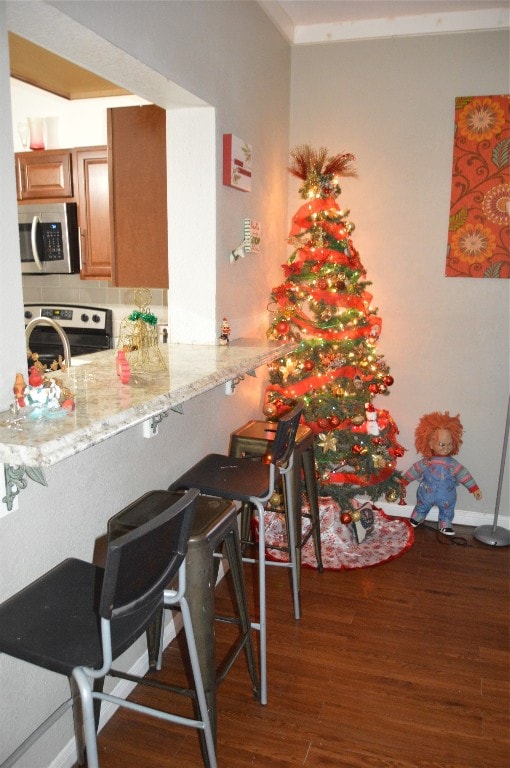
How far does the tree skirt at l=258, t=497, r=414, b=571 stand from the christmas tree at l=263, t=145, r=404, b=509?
0.38 feet

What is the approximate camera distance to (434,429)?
11.3ft

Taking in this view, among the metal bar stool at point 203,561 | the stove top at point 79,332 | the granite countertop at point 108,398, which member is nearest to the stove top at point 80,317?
the stove top at point 79,332

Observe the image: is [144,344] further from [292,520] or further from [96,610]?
[292,520]

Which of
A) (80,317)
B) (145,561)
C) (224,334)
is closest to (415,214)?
(224,334)

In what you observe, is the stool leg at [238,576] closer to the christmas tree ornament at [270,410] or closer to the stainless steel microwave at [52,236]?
the christmas tree ornament at [270,410]

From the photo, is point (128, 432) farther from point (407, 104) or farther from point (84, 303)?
point (407, 104)

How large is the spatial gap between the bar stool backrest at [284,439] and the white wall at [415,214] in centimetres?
157

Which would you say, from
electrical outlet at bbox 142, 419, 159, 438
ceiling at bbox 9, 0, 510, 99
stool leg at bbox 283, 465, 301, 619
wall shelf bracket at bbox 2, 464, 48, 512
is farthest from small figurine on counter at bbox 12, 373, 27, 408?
ceiling at bbox 9, 0, 510, 99

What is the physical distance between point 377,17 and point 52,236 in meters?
2.16

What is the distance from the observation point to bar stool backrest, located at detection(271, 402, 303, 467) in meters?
2.09

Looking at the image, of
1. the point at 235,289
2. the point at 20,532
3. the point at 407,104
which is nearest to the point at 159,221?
the point at 235,289

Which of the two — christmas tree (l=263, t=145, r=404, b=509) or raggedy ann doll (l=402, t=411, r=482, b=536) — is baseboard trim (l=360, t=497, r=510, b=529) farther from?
christmas tree (l=263, t=145, r=404, b=509)

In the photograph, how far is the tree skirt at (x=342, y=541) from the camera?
3.08 m

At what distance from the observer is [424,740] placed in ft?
6.40
